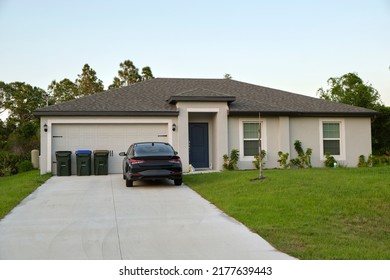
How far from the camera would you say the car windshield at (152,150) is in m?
11.9

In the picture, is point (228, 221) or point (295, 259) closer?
point (295, 259)

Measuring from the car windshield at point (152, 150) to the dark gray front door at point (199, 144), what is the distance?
484 centimetres

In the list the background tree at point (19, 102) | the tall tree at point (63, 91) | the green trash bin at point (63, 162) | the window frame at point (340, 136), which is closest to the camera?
the green trash bin at point (63, 162)

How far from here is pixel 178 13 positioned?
9242 millimetres

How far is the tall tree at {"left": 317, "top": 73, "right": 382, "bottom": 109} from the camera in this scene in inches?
1088

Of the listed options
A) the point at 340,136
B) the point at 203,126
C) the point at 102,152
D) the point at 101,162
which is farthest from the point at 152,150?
the point at 340,136

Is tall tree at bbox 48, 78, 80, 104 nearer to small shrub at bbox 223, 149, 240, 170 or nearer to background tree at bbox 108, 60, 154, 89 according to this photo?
background tree at bbox 108, 60, 154, 89

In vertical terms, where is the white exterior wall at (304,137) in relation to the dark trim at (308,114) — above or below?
below

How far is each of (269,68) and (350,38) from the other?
28.5 feet

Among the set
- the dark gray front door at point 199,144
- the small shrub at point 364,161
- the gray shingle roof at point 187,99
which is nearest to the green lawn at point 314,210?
the gray shingle roof at point 187,99

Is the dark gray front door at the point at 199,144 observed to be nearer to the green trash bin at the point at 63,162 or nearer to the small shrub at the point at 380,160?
the green trash bin at the point at 63,162

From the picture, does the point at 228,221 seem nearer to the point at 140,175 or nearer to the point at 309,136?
the point at 140,175
